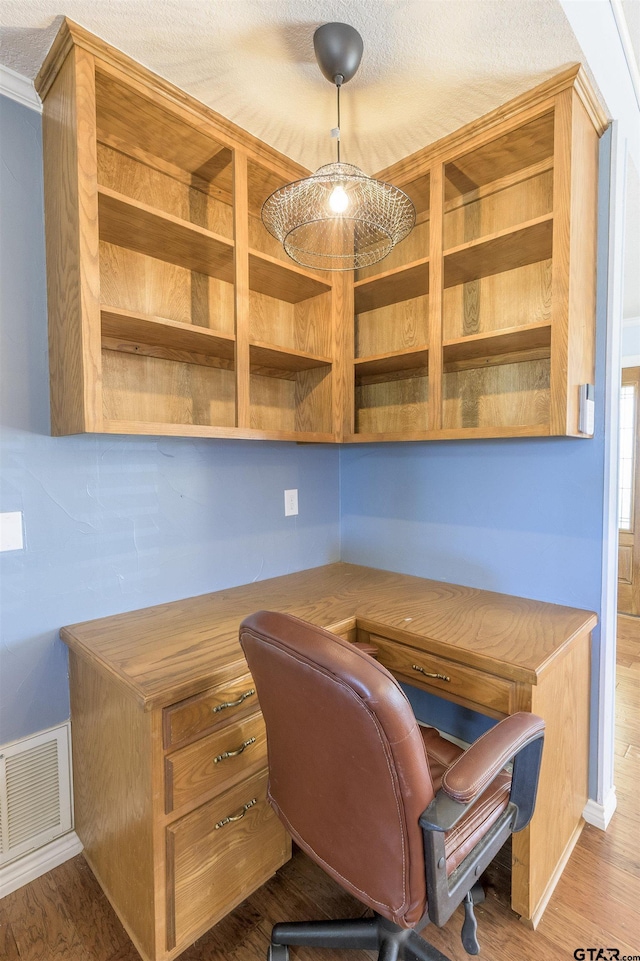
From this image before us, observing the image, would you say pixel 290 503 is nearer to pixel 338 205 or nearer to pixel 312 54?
pixel 338 205

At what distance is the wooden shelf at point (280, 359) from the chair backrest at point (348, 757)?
3.51ft

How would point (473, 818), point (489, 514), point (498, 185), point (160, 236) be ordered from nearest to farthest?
point (473, 818) → point (160, 236) → point (498, 185) → point (489, 514)

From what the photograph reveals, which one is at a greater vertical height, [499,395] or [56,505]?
[499,395]

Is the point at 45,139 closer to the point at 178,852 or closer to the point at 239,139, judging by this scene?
the point at 239,139

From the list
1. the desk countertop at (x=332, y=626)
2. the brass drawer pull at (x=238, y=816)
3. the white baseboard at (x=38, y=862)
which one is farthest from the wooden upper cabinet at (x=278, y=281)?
the white baseboard at (x=38, y=862)

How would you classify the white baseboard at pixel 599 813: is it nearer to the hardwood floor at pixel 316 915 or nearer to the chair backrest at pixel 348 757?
the hardwood floor at pixel 316 915

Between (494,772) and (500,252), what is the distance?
1593mm

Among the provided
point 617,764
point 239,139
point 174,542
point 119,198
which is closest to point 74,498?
point 174,542

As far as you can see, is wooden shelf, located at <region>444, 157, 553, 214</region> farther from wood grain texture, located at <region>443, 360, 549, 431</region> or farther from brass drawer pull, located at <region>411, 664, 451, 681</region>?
brass drawer pull, located at <region>411, 664, 451, 681</region>

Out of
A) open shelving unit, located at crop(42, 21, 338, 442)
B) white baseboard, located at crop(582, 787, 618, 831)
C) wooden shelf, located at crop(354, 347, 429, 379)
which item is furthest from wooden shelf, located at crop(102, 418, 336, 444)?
white baseboard, located at crop(582, 787, 618, 831)

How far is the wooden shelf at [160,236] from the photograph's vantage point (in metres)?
1.34

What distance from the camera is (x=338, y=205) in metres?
1.23

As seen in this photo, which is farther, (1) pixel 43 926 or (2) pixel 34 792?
(2) pixel 34 792

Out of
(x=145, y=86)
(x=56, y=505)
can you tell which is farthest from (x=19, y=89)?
(x=56, y=505)
